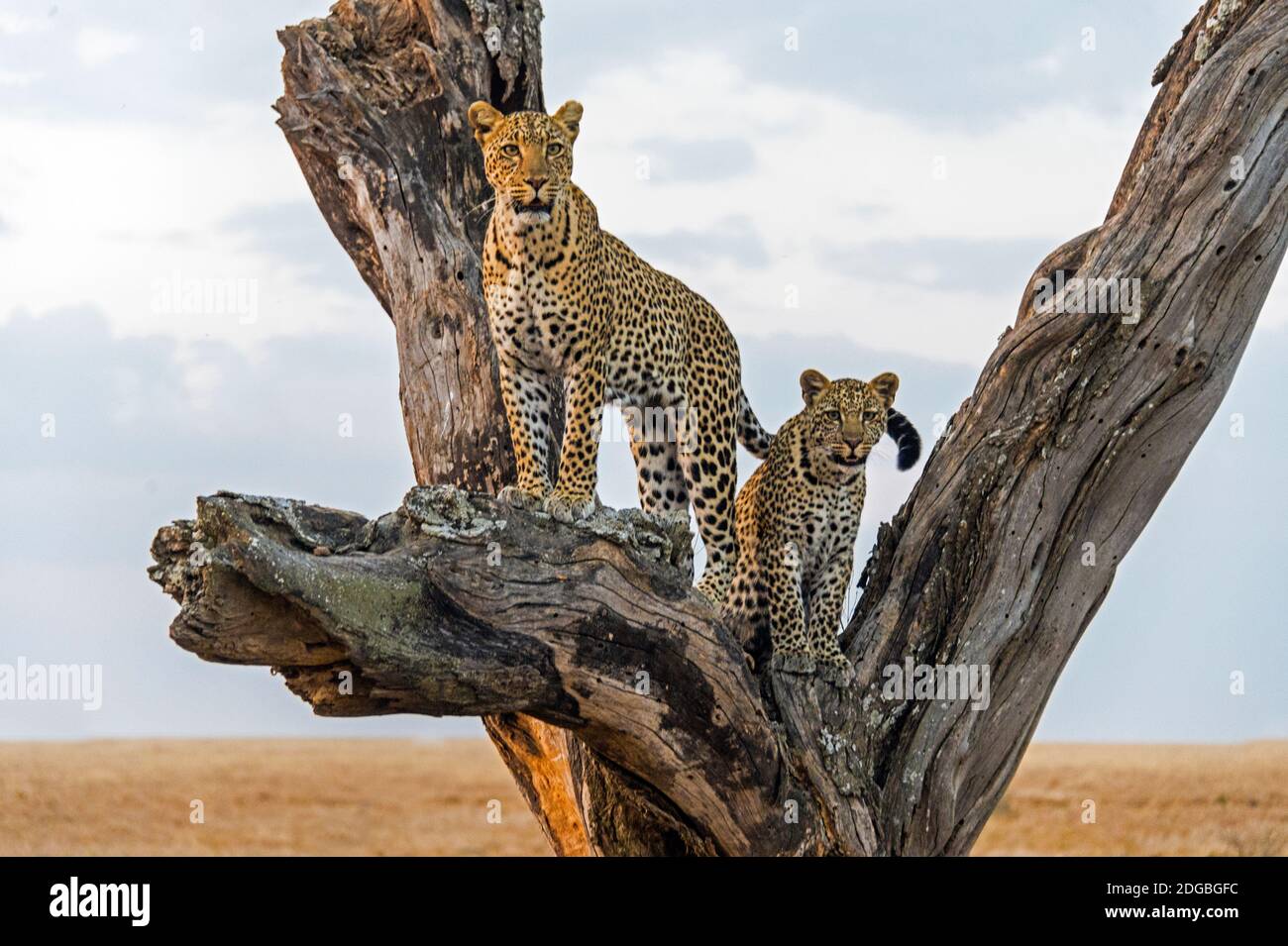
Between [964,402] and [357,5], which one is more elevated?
[357,5]

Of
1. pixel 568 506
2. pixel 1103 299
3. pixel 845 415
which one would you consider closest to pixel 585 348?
pixel 568 506

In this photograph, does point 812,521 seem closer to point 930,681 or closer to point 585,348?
point 930,681

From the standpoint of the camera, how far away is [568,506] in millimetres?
6688

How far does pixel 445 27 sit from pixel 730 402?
2860mm

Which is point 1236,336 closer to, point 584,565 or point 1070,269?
point 1070,269

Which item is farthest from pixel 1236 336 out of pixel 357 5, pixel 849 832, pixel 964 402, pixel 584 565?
pixel 357 5

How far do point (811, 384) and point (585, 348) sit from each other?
4.43ft

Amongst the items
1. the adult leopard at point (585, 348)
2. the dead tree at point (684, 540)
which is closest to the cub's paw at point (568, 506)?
the adult leopard at point (585, 348)

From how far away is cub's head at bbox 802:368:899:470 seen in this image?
7.60 metres

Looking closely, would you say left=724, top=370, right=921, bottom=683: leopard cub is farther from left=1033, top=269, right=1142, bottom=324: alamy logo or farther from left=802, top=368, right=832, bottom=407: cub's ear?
left=1033, top=269, right=1142, bottom=324: alamy logo

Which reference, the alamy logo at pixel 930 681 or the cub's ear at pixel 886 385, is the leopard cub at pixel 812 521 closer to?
the cub's ear at pixel 886 385

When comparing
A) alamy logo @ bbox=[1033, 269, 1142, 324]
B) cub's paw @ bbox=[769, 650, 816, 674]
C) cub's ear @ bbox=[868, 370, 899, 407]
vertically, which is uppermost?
alamy logo @ bbox=[1033, 269, 1142, 324]

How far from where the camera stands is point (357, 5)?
28.7ft

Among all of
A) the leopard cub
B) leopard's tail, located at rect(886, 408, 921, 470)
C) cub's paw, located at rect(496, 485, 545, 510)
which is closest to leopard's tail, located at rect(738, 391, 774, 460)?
the leopard cub
